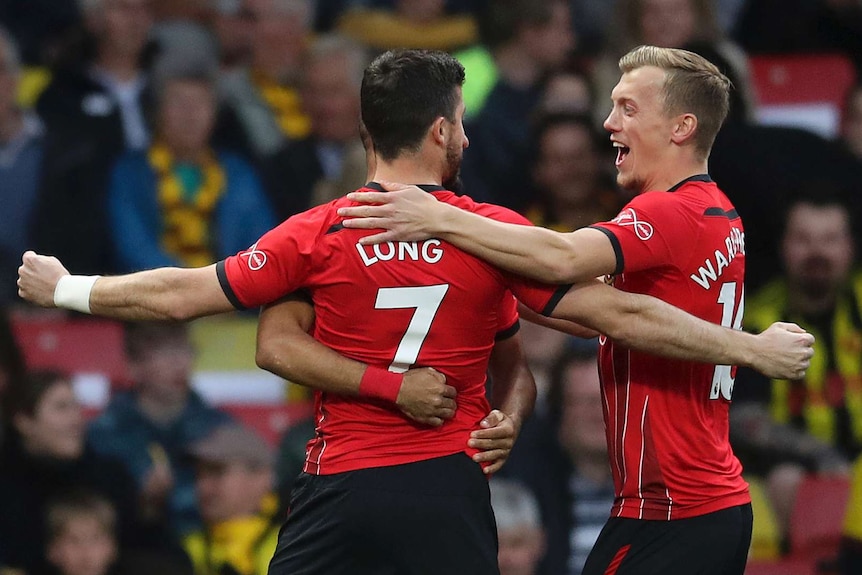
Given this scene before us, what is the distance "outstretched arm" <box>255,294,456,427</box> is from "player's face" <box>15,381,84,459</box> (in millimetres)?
2868

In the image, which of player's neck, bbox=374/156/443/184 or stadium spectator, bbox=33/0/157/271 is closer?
player's neck, bbox=374/156/443/184

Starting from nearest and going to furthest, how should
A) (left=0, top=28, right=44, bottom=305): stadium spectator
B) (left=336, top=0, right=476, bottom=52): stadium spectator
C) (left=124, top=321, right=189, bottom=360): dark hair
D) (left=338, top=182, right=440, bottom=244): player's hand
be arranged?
(left=338, top=182, right=440, bottom=244): player's hand, (left=124, top=321, right=189, bottom=360): dark hair, (left=0, top=28, right=44, bottom=305): stadium spectator, (left=336, top=0, right=476, bottom=52): stadium spectator

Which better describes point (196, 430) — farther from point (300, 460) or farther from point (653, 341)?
point (653, 341)

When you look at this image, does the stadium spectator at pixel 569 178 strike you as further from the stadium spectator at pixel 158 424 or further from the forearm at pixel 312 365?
the forearm at pixel 312 365

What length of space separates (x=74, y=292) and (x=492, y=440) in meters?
1.21

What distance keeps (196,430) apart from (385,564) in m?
3.09

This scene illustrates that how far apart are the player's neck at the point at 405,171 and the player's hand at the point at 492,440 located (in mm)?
681

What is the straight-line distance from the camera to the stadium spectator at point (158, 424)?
638 centimetres

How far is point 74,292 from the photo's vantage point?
3674 millimetres

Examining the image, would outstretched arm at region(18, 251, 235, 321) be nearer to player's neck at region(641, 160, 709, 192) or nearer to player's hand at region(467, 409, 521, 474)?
player's hand at region(467, 409, 521, 474)

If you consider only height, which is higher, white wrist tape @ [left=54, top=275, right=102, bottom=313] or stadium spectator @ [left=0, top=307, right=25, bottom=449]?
white wrist tape @ [left=54, top=275, right=102, bottom=313]

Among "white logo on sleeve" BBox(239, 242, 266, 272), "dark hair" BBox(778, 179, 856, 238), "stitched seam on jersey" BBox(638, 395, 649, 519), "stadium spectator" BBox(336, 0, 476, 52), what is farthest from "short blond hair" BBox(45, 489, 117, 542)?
"dark hair" BBox(778, 179, 856, 238)

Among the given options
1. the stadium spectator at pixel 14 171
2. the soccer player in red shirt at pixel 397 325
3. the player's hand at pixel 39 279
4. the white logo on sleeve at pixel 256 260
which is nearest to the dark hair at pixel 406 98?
the soccer player in red shirt at pixel 397 325

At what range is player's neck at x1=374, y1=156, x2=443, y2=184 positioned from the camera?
3602 millimetres
